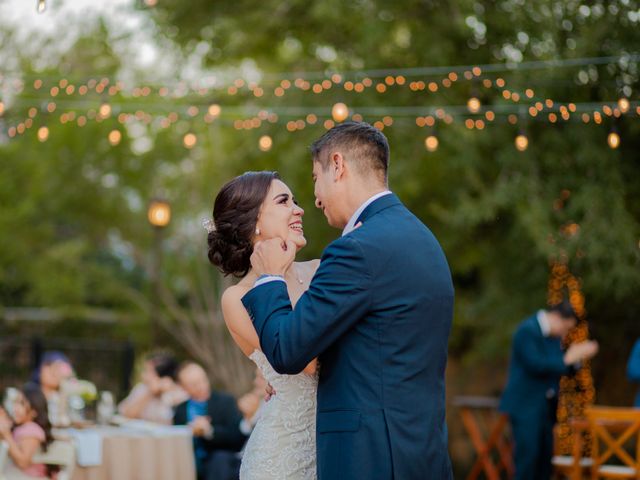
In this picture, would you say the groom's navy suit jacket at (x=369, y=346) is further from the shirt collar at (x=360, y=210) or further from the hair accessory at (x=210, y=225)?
the hair accessory at (x=210, y=225)

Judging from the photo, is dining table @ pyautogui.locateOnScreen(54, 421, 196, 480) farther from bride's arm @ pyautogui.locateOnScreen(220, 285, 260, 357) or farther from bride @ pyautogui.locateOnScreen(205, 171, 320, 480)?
bride's arm @ pyautogui.locateOnScreen(220, 285, 260, 357)

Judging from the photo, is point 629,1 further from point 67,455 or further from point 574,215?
point 67,455

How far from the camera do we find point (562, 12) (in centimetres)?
1069

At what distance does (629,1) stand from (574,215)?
2.15 metres

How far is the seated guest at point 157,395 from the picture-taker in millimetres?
8250

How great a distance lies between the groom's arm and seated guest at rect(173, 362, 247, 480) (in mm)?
4906

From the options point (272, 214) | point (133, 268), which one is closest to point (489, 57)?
point (272, 214)

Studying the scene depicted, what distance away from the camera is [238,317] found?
306 cm

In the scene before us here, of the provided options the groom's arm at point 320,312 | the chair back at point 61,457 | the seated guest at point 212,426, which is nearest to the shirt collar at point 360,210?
the groom's arm at point 320,312

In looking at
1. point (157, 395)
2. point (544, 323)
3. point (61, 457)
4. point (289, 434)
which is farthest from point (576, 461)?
point (289, 434)

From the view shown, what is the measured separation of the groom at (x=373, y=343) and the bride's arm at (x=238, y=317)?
0.36 metres

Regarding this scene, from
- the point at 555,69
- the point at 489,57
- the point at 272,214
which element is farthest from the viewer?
the point at 489,57

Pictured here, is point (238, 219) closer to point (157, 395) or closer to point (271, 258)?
point (271, 258)

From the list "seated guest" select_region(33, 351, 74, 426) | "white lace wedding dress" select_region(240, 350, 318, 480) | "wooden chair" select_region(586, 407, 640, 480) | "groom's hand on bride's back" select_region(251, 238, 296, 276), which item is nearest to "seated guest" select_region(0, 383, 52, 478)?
"seated guest" select_region(33, 351, 74, 426)
